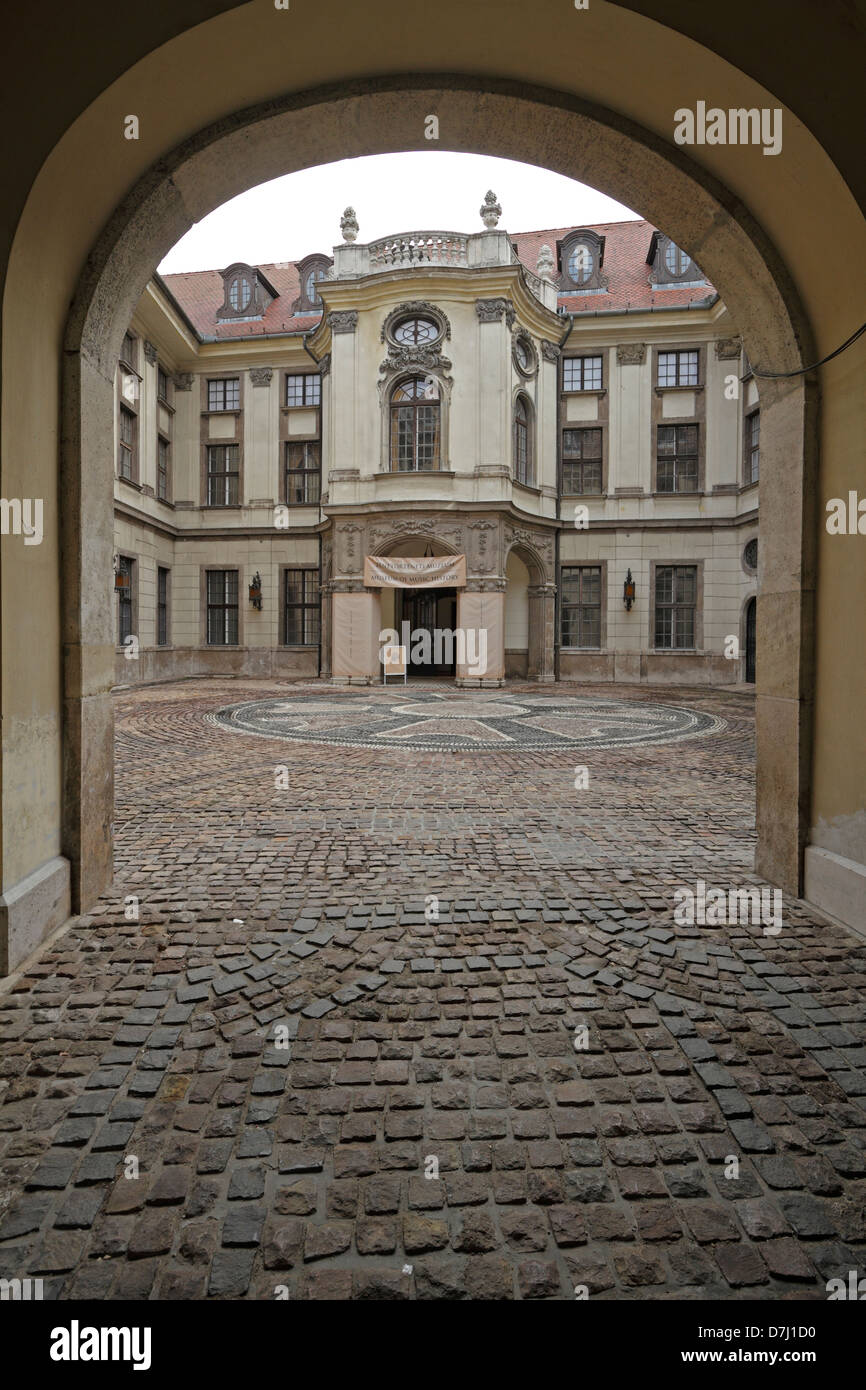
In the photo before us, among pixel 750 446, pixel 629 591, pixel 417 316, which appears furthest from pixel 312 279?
pixel 750 446

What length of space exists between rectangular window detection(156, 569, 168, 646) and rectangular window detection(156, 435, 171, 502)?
2.69 metres

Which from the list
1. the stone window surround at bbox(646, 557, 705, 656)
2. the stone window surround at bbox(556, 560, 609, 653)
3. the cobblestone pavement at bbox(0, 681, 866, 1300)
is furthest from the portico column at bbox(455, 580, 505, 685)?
the cobblestone pavement at bbox(0, 681, 866, 1300)

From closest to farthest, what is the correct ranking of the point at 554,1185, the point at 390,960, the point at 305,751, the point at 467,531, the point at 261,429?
1. the point at 554,1185
2. the point at 390,960
3. the point at 305,751
4. the point at 467,531
5. the point at 261,429

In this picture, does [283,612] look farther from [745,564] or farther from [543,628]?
[745,564]

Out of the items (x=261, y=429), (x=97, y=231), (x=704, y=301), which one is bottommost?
(x=97, y=231)

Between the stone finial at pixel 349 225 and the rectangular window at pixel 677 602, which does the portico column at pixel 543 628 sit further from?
the stone finial at pixel 349 225

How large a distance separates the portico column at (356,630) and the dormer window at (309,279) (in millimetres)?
12143

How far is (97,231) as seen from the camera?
12.2 feet

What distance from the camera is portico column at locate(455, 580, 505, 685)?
21094 millimetres

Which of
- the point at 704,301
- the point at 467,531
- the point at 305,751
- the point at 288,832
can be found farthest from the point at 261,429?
the point at 288,832

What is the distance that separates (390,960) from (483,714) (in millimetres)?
10556

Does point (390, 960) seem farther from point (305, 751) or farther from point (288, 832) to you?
point (305, 751)

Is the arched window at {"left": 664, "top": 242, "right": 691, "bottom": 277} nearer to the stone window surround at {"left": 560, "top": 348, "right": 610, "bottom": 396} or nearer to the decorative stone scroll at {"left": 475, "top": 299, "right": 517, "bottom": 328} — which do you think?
the stone window surround at {"left": 560, "top": 348, "right": 610, "bottom": 396}

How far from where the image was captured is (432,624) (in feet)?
92.3
